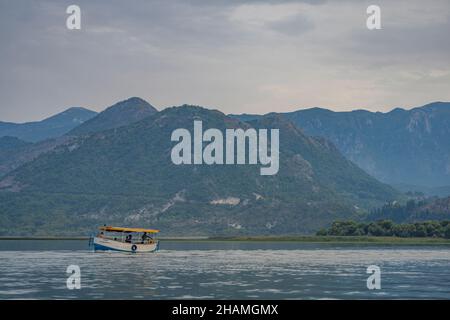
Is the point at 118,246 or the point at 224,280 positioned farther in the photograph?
the point at 118,246

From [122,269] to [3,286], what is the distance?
30404mm

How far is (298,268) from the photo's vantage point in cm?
11594

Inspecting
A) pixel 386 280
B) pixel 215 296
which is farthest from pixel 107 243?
pixel 215 296

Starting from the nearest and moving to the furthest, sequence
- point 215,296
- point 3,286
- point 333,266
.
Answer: point 215,296
point 3,286
point 333,266

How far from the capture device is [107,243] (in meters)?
172

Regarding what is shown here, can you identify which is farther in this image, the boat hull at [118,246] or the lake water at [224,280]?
the boat hull at [118,246]

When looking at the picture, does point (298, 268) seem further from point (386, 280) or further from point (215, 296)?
point (215, 296)

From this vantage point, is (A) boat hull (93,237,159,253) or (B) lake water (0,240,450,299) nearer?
(B) lake water (0,240,450,299)

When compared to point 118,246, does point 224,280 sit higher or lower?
higher
